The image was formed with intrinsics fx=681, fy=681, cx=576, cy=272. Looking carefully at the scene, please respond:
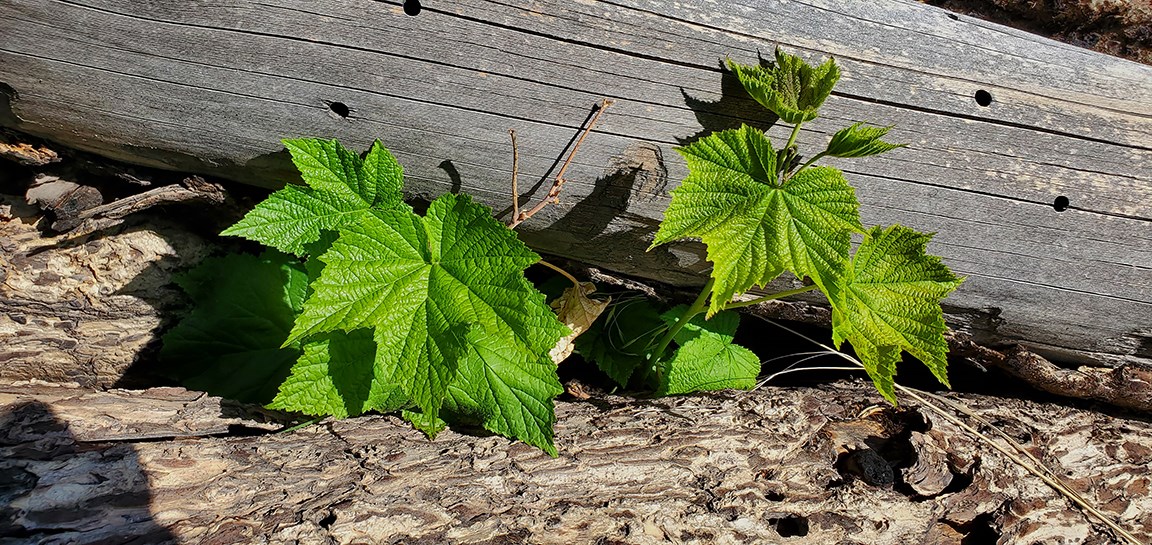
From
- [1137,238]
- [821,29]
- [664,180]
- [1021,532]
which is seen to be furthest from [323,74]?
[1137,238]

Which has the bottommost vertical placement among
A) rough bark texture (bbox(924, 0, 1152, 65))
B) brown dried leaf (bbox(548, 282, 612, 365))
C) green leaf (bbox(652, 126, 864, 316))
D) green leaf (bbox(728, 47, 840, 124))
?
brown dried leaf (bbox(548, 282, 612, 365))

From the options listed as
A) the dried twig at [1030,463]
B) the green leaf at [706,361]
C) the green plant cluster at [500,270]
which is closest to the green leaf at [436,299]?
the green plant cluster at [500,270]

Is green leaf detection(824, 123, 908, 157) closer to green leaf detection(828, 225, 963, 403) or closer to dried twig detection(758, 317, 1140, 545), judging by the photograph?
green leaf detection(828, 225, 963, 403)

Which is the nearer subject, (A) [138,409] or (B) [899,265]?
(A) [138,409]

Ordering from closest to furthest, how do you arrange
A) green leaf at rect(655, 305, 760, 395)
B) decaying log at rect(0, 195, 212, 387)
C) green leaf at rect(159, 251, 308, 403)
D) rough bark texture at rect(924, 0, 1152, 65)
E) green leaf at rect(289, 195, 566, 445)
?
1. green leaf at rect(289, 195, 566, 445)
2. decaying log at rect(0, 195, 212, 387)
3. green leaf at rect(159, 251, 308, 403)
4. green leaf at rect(655, 305, 760, 395)
5. rough bark texture at rect(924, 0, 1152, 65)

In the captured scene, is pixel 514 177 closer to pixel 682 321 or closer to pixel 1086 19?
pixel 682 321

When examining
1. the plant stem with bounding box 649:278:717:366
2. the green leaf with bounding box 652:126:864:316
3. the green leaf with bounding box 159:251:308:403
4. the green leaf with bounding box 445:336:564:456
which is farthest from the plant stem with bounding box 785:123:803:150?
the green leaf with bounding box 159:251:308:403

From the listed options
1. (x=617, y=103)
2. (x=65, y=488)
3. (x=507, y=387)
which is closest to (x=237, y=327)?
(x=65, y=488)

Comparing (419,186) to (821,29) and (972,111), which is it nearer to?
(821,29)
